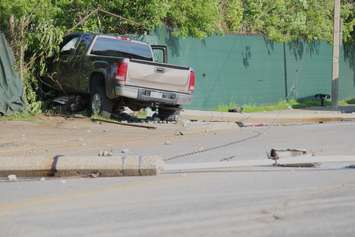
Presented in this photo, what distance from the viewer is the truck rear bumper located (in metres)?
16.3

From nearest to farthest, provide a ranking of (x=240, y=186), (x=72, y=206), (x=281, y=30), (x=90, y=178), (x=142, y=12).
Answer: (x=72, y=206) < (x=240, y=186) < (x=90, y=178) < (x=142, y=12) < (x=281, y=30)

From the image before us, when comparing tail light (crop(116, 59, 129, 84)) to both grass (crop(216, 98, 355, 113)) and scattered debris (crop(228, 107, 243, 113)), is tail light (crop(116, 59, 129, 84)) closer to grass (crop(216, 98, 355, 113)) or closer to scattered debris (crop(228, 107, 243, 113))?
scattered debris (crop(228, 107, 243, 113))

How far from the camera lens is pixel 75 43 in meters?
18.1

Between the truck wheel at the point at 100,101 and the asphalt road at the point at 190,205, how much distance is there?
5606mm

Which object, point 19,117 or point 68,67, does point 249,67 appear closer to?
point 68,67

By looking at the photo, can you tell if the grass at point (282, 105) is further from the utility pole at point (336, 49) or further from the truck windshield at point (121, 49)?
the truck windshield at point (121, 49)

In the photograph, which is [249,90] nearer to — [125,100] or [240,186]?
[125,100]

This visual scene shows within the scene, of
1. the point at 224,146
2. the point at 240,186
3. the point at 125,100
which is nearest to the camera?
the point at 240,186

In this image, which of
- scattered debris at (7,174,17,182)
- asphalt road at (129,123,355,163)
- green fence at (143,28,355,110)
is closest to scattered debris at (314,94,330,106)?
green fence at (143,28,355,110)

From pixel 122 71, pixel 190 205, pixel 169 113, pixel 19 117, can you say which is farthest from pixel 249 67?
pixel 190 205

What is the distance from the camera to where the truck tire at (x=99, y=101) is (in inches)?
672

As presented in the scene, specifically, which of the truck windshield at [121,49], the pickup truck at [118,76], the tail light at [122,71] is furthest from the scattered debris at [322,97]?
the tail light at [122,71]

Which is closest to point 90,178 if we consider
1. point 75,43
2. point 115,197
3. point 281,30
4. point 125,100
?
point 115,197

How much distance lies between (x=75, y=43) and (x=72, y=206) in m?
10.4
